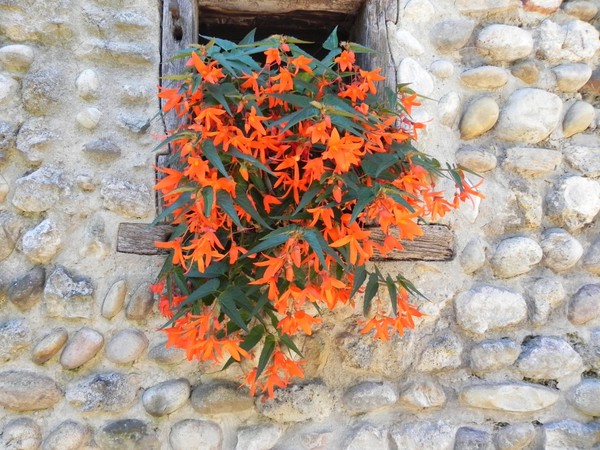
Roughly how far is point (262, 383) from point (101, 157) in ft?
2.74

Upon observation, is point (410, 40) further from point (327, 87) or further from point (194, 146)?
point (194, 146)

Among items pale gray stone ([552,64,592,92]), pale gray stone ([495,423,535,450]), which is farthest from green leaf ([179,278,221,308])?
pale gray stone ([552,64,592,92])

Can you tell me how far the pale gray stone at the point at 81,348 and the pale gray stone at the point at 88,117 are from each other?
2.03 feet

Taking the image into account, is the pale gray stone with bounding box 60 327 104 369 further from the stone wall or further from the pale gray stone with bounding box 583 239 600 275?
the pale gray stone with bounding box 583 239 600 275

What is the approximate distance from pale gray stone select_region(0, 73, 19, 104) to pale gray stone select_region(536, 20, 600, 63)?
1714 mm

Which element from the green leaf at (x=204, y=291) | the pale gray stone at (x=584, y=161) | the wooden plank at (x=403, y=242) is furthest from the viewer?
the pale gray stone at (x=584, y=161)

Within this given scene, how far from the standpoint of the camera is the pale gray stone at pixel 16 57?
5.50ft

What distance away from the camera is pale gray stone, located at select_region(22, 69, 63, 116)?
1673 mm

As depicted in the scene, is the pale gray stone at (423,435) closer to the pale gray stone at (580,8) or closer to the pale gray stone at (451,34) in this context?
the pale gray stone at (451,34)

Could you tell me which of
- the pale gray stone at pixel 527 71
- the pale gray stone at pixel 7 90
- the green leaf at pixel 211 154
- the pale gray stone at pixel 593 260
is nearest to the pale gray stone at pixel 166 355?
the green leaf at pixel 211 154

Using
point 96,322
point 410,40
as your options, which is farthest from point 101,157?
point 410,40

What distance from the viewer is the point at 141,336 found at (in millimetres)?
1596

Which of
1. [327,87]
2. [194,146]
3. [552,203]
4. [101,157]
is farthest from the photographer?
[552,203]

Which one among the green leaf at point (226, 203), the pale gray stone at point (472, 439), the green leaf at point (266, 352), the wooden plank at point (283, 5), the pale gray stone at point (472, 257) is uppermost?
the wooden plank at point (283, 5)
